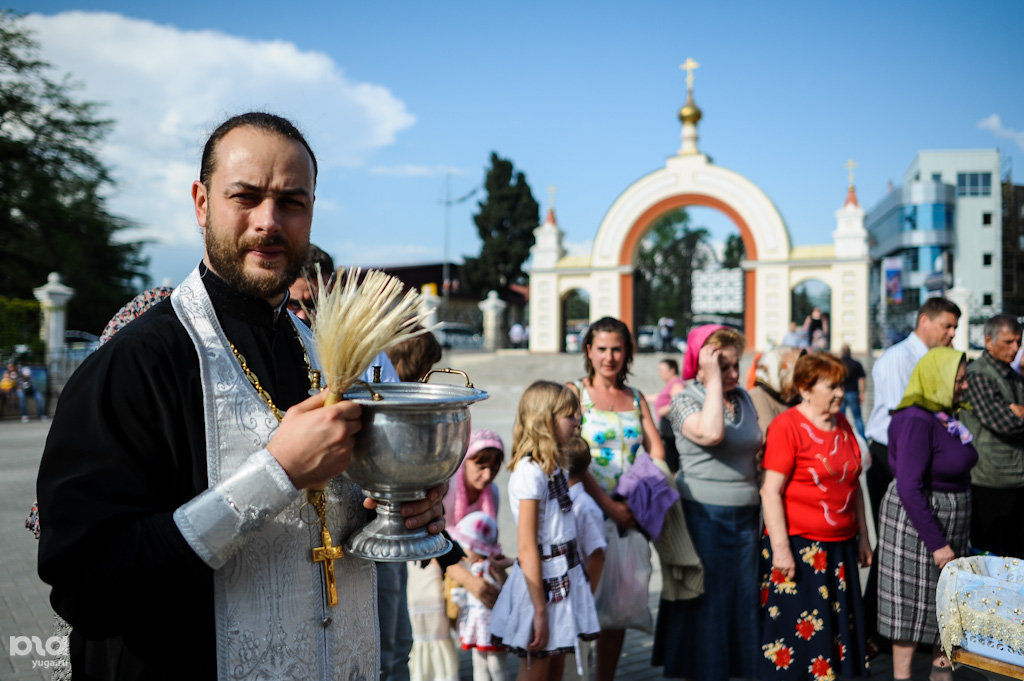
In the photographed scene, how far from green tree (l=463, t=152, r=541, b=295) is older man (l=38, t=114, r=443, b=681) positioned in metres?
42.2

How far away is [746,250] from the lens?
23.7 metres

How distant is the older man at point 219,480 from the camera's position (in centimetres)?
135

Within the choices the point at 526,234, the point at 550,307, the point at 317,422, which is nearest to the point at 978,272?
the point at 526,234

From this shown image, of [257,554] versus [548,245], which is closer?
Answer: [257,554]

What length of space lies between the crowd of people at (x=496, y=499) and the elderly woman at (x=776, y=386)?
22 mm

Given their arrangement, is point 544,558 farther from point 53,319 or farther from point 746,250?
point 746,250

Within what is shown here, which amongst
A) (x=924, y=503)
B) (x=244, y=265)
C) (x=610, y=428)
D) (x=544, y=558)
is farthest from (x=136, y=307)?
(x=924, y=503)

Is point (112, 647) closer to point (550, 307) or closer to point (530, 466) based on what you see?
point (530, 466)

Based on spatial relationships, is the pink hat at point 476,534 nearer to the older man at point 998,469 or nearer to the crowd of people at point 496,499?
the crowd of people at point 496,499

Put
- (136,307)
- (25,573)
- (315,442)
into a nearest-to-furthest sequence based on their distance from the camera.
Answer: (315,442)
(136,307)
(25,573)

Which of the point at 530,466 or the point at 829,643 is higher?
the point at 530,466

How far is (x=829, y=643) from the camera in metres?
3.69

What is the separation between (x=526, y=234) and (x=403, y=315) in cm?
4300

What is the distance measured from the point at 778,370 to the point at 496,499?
7.96 feet
